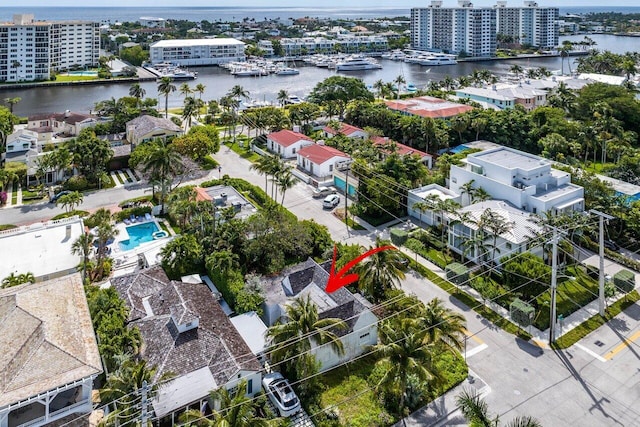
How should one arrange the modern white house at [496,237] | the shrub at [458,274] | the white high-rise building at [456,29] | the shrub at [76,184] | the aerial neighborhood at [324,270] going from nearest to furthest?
the aerial neighborhood at [324,270], the shrub at [458,274], the modern white house at [496,237], the shrub at [76,184], the white high-rise building at [456,29]

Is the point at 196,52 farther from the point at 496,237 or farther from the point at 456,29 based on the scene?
the point at 496,237

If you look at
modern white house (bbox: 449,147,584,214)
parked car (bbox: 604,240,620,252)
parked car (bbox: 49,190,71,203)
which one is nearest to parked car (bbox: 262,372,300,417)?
modern white house (bbox: 449,147,584,214)

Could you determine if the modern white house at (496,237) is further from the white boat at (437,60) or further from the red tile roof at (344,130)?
the white boat at (437,60)

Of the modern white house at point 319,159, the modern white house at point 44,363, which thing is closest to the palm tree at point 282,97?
the modern white house at point 319,159

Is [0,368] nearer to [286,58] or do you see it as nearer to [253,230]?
[253,230]

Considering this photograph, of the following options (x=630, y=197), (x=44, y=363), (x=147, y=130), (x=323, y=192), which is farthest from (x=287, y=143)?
(x=44, y=363)

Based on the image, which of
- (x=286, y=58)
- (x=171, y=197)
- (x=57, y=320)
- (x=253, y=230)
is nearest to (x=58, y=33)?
(x=286, y=58)

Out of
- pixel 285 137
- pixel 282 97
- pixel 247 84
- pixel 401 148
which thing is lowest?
pixel 401 148

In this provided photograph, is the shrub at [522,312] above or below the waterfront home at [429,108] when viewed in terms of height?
below
